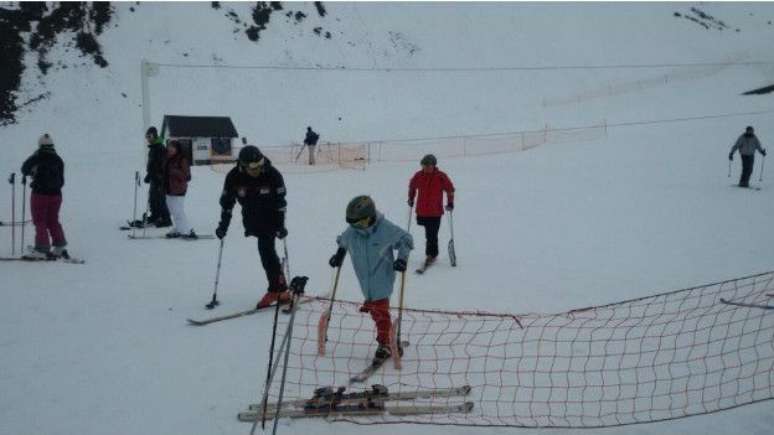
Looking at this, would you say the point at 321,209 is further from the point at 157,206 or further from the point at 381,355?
the point at 381,355

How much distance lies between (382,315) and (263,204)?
2007mm

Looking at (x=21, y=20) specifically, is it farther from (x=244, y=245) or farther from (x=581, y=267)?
(x=581, y=267)

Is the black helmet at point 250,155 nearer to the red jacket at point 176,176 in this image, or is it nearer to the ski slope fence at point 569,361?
the ski slope fence at point 569,361

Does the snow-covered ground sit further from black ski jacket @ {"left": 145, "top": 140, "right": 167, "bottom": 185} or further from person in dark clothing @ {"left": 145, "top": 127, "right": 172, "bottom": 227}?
black ski jacket @ {"left": 145, "top": 140, "right": 167, "bottom": 185}

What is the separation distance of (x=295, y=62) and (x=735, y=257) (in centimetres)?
4152

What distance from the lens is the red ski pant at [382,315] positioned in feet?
17.1

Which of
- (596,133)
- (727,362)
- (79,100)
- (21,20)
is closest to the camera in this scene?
(727,362)

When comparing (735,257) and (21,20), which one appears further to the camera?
(21,20)

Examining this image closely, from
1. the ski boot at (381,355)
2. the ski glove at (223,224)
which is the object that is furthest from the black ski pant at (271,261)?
the ski boot at (381,355)

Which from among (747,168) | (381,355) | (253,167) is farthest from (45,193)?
(747,168)

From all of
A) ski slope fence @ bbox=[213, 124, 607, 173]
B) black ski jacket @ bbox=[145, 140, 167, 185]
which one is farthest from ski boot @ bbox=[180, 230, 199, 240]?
ski slope fence @ bbox=[213, 124, 607, 173]

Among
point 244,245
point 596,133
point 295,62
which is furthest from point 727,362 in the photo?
point 295,62

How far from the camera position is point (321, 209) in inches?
546

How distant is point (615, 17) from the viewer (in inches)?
2581
